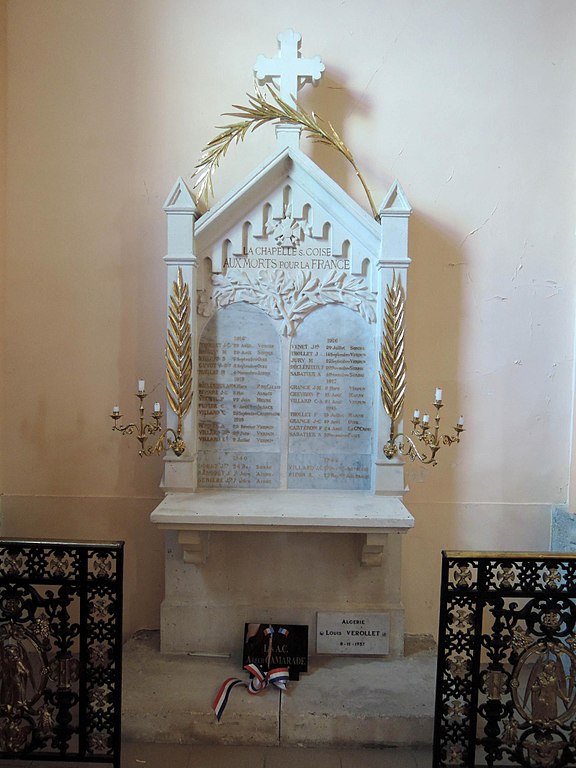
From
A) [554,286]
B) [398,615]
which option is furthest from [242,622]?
[554,286]

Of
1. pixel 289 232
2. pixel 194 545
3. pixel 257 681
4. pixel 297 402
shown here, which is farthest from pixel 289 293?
pixel 257 681

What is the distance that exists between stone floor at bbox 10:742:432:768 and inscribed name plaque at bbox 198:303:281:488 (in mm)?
1174

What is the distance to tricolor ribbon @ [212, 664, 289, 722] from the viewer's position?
9.03 feet

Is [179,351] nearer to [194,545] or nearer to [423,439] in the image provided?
[194,545]

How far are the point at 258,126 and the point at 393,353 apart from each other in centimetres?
139

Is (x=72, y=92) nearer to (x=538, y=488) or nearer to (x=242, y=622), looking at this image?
(x=242, y=622)

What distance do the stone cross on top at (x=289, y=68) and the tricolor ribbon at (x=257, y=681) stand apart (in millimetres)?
2761

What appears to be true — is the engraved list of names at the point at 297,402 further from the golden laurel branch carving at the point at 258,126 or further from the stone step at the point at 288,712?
the stone step at the point at 288,712

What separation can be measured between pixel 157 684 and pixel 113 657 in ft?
2.14

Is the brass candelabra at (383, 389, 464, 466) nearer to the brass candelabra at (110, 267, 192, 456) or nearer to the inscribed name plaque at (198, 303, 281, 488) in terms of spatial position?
the inscribed name plaque at (198, 303, 281, 488)

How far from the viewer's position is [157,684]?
2846 millimetres

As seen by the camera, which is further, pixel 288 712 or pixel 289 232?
pixel 289 232

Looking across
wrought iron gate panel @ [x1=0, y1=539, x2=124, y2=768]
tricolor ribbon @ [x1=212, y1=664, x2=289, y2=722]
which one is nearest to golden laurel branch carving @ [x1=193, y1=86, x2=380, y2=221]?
wrought iron gate panel @ [x1=0, y1=539, x2=124, y2=768]

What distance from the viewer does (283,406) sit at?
3.12 meters
